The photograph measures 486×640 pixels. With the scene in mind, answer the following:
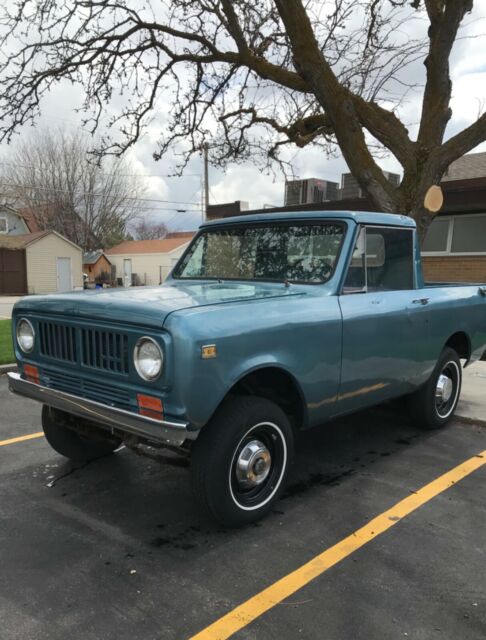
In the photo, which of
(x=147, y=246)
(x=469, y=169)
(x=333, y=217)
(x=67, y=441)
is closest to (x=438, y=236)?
(x=469, y=169)

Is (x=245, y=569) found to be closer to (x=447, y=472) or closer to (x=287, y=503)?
(x=287, y=503)

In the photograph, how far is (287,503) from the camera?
353cm

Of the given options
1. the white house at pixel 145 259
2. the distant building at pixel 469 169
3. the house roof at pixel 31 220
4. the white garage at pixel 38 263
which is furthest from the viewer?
the white house at pixel 145 259

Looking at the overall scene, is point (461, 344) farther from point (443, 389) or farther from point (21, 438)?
point (21, 438)

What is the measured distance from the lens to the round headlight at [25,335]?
3.52 metres

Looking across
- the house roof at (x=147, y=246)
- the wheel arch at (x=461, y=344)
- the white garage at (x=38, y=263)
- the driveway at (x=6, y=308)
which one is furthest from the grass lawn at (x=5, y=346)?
the house roof at (x=147, y=246)

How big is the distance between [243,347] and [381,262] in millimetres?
1844

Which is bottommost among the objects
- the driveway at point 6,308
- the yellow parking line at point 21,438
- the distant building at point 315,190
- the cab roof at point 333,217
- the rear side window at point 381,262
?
the driveway at point 6,308

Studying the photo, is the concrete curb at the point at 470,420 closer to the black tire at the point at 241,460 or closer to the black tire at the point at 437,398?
the black tire at the point at 437,398

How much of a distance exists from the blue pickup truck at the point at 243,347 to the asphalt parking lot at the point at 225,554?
1.07 feet

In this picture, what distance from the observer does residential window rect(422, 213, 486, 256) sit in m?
11.9

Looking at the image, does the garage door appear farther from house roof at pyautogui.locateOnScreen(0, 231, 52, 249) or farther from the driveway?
the driveway

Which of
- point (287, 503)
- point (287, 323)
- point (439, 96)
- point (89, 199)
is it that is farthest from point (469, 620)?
A: point (89, 199)

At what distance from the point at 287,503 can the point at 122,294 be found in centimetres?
180
